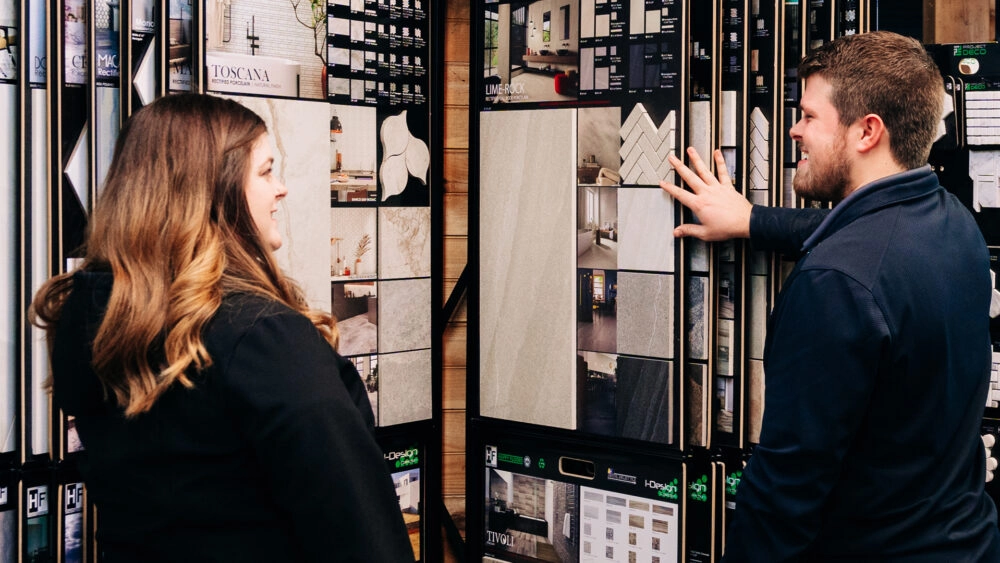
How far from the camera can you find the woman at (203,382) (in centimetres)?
136

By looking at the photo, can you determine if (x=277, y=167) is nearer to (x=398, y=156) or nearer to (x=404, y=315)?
(x=398, y=156)

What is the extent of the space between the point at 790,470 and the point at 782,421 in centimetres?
8

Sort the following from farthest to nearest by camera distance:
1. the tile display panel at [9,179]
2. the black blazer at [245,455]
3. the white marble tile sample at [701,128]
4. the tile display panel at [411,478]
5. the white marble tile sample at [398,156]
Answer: the tile display panel at [411,478]
the white marble tile sample at [398,156]
the white marble tile sample at [701,128]
the tile display panel at [9,179]
the black blazer at [245,455]

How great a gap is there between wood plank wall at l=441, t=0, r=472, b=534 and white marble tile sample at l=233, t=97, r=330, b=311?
45cm

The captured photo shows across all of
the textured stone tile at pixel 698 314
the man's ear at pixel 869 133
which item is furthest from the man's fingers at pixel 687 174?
the man's ear at pixel 869 133

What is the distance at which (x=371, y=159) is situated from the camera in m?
2.74

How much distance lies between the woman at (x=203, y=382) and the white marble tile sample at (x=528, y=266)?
127cm

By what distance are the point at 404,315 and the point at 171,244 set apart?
56.8 inches

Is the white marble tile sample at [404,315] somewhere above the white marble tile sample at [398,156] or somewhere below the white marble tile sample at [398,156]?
below

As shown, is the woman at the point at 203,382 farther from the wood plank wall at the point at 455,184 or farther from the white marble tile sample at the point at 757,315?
A: the wood plank wall at the point at 455,184

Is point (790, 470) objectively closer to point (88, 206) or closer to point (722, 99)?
point (722, 99)

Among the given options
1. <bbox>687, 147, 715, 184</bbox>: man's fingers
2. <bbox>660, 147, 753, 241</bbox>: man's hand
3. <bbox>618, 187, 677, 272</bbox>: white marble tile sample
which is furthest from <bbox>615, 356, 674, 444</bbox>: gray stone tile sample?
<bbox>687, 147, 715, 184</bbox>: man's fingers

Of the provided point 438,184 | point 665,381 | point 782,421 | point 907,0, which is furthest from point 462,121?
Result: point 907,0

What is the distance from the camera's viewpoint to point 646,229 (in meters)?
2.58
